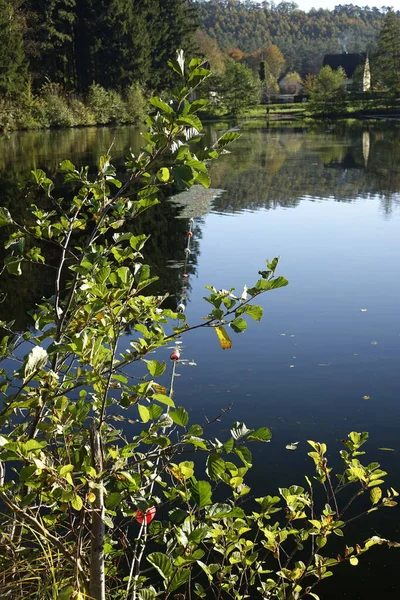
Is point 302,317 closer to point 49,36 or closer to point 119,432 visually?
point 119,432

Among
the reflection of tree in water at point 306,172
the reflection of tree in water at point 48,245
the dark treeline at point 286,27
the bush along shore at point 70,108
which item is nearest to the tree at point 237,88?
the bush along shore at point 70,108

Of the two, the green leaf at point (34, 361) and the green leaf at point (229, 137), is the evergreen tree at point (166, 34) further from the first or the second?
the green leaf at point (34, 361)

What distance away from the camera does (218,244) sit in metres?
11.6

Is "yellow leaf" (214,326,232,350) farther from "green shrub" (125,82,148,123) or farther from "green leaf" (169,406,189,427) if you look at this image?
"green shrub" (125,82,148,123)

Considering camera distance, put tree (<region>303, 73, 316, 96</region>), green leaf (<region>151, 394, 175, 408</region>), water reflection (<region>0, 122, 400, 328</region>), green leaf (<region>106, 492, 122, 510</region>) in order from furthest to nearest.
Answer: tree (<region>303, 73, 316, 96</region>)
water reflection (<region>0, 122, 400, 328</region>)
green leaf (<region>106, 492, 122, 510</region>)
green leaf (<region>151, 394, 175, 408</region>)

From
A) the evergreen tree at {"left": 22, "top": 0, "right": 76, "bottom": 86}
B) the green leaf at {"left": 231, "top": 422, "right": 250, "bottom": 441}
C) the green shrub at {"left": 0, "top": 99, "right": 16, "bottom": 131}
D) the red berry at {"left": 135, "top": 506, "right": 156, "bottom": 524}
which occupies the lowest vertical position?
the green shrub at {"left": 0, "top": 99, "right": 16, "bottom": 131}

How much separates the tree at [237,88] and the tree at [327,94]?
591 centimetres

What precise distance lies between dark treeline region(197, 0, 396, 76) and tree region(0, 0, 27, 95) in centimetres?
9466

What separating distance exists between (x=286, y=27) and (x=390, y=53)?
113 meters

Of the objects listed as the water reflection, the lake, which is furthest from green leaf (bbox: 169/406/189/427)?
the lake

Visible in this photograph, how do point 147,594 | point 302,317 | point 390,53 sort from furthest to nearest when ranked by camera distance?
point 390,53 → point 302,317 → point 147,594

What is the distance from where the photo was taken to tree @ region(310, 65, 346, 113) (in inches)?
2274

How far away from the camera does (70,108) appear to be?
43.8m

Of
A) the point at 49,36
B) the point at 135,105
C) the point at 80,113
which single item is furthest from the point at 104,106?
the point at 49,36
